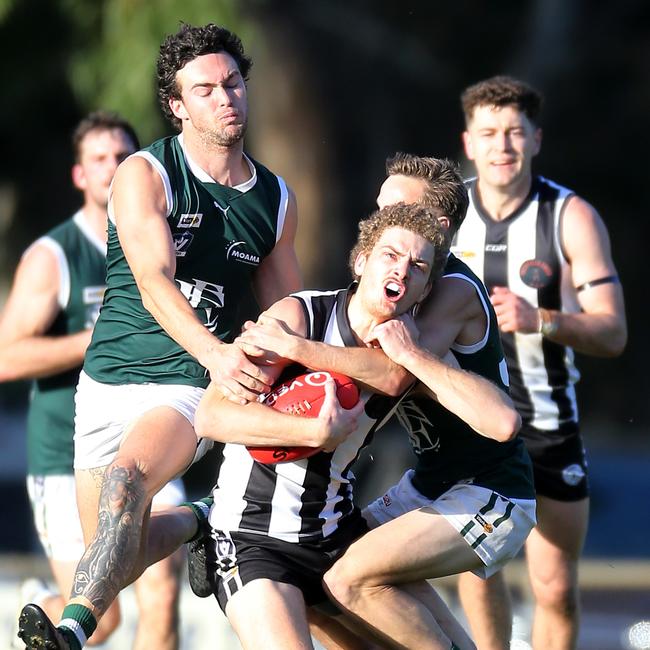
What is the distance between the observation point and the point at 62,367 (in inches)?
258

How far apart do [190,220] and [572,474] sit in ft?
7.32

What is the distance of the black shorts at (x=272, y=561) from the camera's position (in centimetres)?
458

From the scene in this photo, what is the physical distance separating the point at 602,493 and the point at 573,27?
6441mm

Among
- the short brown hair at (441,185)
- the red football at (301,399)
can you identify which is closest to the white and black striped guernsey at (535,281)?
the short brown hair at (441,185)

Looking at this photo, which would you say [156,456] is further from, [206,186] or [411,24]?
[411,24]

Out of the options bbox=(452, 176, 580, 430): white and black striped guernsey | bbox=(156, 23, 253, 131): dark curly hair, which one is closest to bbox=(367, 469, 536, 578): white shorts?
bbox=(452, 176, 580, 430): white and black striped guernsey

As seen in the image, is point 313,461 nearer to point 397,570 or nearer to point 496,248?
point 397,570

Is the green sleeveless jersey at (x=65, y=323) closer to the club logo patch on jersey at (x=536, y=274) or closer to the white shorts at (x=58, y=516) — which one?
the white shorts at (x=58, y=516)

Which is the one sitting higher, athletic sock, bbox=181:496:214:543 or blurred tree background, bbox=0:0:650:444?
blurred tree background, bbox=0:0:650:444

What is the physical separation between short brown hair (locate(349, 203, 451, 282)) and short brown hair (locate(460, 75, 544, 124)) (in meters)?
1.70

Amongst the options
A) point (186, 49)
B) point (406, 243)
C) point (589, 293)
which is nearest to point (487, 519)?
point (406, 243)

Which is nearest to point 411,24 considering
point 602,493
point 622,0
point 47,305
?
Result: point 622,0

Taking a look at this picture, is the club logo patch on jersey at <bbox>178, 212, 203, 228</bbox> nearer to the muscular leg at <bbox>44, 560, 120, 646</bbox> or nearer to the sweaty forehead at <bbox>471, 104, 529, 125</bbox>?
the sweaty forehead at <bbox>471, 104, 529, 125</bbox>

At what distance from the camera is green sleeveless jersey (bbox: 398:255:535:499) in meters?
4.84
